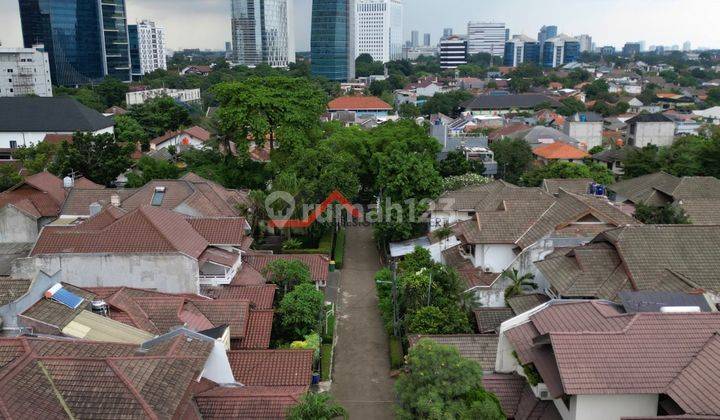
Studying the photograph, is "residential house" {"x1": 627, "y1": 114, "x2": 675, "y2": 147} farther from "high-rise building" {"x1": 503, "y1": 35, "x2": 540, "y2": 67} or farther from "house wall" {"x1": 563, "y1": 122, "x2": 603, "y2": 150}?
"high-rise building" {"x1": 503, "y1": 35, "x2": 540, "y2": 67}

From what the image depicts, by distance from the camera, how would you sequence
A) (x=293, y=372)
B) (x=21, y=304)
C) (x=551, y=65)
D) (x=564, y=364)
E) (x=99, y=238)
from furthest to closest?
(x=551, y=65), (x=99, y=238), (x=293, y=372), (x=21, y=304), (x=564, y=364)

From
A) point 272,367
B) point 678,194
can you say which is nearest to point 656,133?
point 678,194

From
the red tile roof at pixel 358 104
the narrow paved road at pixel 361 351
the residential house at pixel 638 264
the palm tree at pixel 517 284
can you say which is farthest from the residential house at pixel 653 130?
the palm tree at pixel 517 284

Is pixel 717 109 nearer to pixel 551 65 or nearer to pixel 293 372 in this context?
pixel 293 372

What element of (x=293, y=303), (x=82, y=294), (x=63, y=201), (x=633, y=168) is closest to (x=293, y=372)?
(x=293, y=303)

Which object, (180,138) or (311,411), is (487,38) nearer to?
(180,138)

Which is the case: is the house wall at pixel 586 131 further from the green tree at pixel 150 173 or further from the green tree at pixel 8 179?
the green tree at pixel 8 179

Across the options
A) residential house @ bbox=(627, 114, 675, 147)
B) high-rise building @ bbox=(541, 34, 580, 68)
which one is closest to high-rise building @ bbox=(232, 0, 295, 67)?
high-rise building @ bbox=(541, 34, 580, 68)
